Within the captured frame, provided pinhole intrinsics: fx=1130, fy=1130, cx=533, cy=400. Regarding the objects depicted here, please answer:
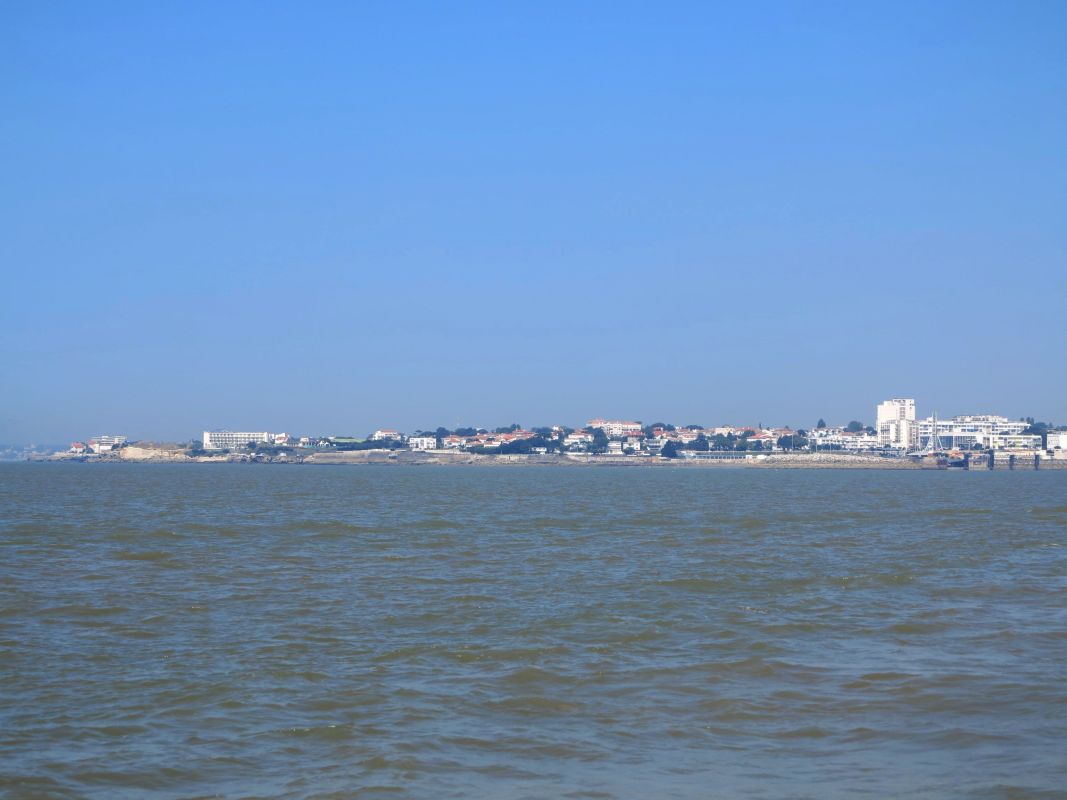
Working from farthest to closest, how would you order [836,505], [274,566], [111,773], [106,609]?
1. [836,505]
2. [274,566]
3. [106,609]
4. [111,773]

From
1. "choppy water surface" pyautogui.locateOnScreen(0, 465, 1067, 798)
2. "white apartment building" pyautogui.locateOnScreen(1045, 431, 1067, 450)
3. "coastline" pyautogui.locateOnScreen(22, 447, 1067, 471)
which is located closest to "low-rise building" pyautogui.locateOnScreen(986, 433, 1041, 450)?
"white apartment building" pyautogui.locateOnScreen(1045, 431, 1067, 450)

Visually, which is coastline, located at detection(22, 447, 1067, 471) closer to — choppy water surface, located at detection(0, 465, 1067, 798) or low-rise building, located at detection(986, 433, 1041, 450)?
low-rise building, located at detection(986, 433, 1041, 450)


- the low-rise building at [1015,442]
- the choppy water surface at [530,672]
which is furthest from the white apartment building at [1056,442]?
the choppy water surface at [530,672]

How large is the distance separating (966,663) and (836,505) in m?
39.7

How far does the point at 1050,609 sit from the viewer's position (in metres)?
17.8

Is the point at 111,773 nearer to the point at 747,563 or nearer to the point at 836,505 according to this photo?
the point at 747,563

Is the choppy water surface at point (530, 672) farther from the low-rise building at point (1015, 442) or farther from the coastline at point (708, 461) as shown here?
the low-rise building at point (1015, 442)

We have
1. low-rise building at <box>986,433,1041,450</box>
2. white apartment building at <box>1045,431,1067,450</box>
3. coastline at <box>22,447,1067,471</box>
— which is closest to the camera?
coastline at <box>22,447,1067,471</box>

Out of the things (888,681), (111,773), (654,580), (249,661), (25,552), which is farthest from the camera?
(25,552)

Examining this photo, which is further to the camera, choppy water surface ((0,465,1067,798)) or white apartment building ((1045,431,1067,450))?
white apartment building ((1045,431,1067,450))

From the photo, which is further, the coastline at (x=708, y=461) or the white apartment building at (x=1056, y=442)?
the white apartment building at (x=1056, y=442)

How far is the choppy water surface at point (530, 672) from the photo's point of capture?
8859 mm

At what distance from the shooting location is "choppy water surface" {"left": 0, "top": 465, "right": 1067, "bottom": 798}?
29.1 ft

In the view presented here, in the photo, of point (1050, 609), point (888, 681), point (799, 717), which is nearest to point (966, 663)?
point (888, 681)
